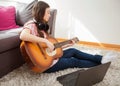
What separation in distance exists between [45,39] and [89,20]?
4.36 feet

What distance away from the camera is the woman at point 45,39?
159cm

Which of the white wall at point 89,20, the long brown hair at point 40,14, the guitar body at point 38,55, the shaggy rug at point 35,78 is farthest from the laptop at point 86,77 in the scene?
the white wall at point 89,20

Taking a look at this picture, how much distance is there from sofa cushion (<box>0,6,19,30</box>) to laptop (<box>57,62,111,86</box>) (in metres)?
0.88

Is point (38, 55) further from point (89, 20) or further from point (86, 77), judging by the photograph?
point (89, 20)

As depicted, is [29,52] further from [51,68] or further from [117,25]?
[117,25]

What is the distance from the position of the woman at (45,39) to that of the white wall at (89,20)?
0.93 metres

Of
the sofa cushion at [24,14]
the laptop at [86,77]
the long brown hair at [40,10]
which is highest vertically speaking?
the long brown hair at [40,10]

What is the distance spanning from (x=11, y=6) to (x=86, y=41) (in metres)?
1.25

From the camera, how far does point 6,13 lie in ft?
6.87

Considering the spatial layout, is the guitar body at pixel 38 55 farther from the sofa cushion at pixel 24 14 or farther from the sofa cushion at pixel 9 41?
the sofa cushion at pixel 24 14

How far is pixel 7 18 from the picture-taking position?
6.82ft

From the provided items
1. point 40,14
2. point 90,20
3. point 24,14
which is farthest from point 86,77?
point 90,20

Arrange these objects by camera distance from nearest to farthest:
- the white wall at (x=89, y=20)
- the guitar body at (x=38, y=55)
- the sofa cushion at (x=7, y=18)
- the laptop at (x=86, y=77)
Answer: the laptop at (x=86, y=77)
the guitar body at (x=38, y=55)
the sofa cushion at (x=7, y=18)
the white wall at (x=89, y=20)

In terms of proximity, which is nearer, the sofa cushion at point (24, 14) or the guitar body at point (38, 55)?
the guitar body at point (38, 55)
